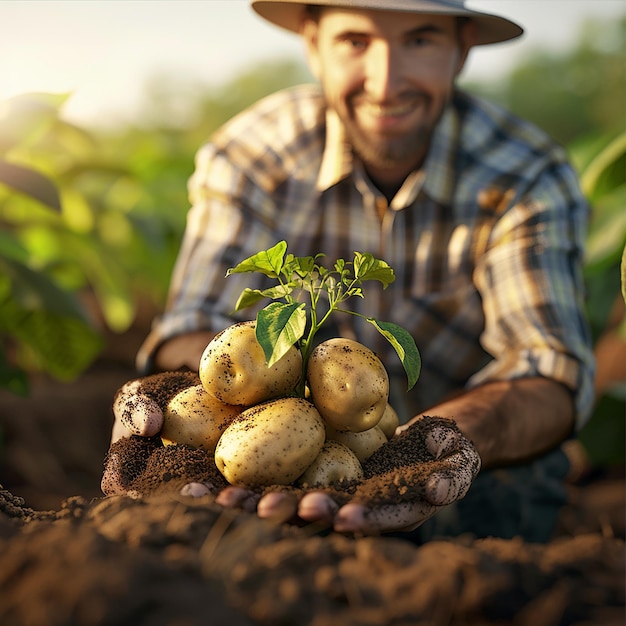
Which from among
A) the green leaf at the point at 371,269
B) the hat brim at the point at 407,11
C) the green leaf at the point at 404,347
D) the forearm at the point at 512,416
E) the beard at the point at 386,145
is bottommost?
the forearm at the point at 512,416

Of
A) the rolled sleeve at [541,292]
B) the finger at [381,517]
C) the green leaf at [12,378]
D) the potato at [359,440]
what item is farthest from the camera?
the green leaf at [12,378]

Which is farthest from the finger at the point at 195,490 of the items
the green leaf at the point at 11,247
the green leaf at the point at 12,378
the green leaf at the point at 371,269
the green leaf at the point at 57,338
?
the green leaf at the point at 11,247

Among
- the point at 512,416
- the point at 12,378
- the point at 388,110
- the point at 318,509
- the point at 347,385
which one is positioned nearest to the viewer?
the point at 318,509

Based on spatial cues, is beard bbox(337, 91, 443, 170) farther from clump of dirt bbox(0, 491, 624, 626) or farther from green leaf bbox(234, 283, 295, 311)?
clump of dirt bbox(0, 491, 624, 626)

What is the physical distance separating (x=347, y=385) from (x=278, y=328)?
0.13 meters

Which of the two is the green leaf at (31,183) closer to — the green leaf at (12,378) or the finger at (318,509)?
the green leaf at (12,378)

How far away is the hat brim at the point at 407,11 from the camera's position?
1.62 m

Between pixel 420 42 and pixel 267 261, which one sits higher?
pixel 420 42

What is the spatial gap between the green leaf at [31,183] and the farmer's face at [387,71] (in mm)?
754

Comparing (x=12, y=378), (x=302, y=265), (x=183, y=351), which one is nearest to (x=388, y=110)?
(x=183, y=351)

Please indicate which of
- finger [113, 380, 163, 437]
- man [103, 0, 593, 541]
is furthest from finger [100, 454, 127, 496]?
man [103, 0, 593, 541]

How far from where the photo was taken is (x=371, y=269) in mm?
1185

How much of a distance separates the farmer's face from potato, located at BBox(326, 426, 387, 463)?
902 millimetres

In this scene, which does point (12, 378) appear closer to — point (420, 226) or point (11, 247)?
point (11, 247)
